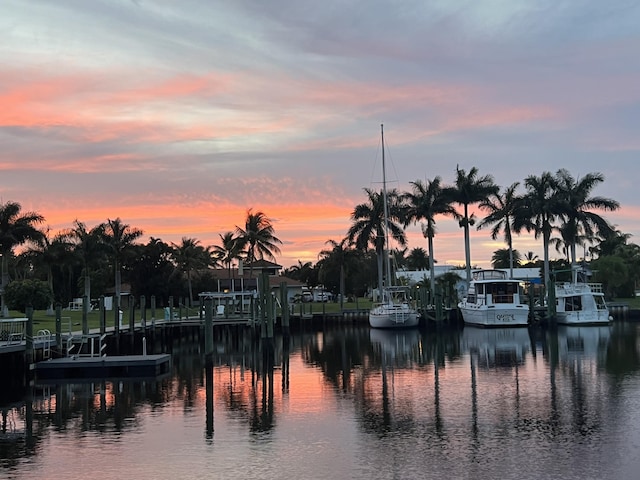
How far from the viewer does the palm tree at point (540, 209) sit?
7950 centimetres

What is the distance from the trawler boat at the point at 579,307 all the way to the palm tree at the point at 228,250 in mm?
38221

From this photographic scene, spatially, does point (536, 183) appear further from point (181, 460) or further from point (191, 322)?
point (181, 460)

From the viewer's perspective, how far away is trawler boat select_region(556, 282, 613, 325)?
68500mm

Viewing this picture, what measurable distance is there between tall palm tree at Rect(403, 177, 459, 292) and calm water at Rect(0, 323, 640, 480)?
132ft

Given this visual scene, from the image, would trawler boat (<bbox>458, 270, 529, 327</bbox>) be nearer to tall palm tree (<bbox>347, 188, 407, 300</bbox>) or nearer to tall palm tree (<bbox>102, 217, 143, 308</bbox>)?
tall palm tree (<bbox>347, 188, 407, 300</bbox>)

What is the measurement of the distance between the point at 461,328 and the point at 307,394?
139 feet

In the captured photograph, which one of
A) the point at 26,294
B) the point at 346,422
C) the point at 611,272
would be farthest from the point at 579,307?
the point at 346,422

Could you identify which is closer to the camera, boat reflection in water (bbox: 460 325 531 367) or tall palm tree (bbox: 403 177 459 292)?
boat reflection in water (bbox: 460 325 531 367)

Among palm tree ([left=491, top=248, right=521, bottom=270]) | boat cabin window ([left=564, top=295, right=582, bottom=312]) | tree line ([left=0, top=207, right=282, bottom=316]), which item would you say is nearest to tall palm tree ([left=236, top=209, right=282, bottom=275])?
tree line ([left=0, top=207, right=282, bottom=316])

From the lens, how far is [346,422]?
24594mm

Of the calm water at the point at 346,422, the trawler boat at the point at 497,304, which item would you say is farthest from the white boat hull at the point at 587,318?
the calm water at the point at 346,422

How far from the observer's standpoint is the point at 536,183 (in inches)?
3169

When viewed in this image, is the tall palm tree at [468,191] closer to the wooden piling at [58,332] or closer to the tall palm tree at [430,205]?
the tall palm tree at [430,205]

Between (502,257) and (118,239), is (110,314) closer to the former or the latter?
(118,239)
